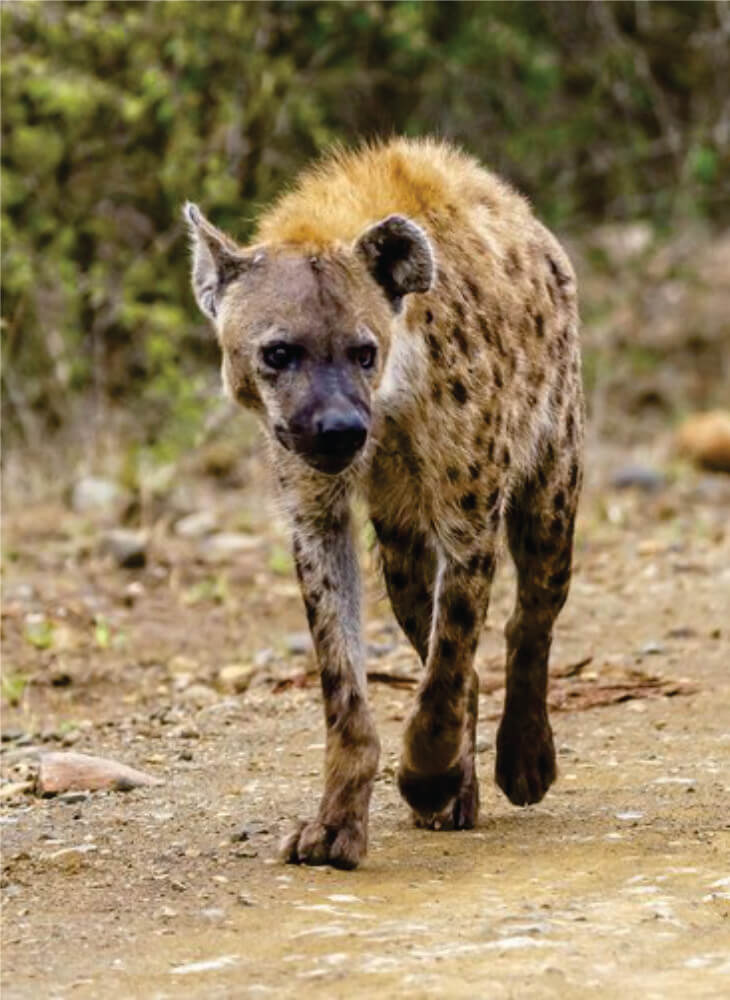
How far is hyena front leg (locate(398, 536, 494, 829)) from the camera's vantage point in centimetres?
455

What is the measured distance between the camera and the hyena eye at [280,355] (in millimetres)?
4375

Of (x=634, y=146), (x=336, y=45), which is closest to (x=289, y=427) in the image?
(x=336, y=45)

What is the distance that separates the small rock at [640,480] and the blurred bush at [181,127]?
1.56 metres

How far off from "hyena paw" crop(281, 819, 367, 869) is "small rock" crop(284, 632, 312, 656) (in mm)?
2483

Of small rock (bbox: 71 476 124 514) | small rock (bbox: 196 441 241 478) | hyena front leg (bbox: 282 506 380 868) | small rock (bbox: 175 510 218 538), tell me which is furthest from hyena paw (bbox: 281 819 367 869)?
small rock (bbox: 196 441 241 478)

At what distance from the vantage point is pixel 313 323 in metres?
4.38

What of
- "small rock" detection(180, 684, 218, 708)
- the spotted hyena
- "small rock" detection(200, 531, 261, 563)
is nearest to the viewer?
the spotted hyena

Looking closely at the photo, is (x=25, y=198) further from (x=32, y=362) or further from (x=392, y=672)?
(x=392, y=672)

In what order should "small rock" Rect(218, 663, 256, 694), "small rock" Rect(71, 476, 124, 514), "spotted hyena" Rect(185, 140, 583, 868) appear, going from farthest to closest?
"small rock" Rect(71, 476, 124, 514)
"small rock" Rect(218, 663, 256, 694)
"spotted hyena" Rect(185, 140, 583, 868)

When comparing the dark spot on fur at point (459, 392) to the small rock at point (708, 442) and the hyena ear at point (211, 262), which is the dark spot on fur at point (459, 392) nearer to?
the hyena ear at point (211, 262)

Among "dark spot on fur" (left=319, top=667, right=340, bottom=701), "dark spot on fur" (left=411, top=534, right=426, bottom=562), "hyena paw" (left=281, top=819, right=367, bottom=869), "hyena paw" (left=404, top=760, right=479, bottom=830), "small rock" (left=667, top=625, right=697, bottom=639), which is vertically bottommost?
"hyena paw" (left=281, top=819, right=367, bottom=869)

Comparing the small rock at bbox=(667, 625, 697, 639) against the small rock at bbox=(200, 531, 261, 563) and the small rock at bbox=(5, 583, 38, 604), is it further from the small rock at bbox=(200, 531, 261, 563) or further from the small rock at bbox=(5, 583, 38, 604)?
the small rock at bbox=(5, 583, 38, 604)

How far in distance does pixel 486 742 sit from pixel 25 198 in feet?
14.1

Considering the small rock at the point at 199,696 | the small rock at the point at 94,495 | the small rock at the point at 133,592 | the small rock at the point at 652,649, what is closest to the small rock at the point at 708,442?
the small rock at the point at 94,495
